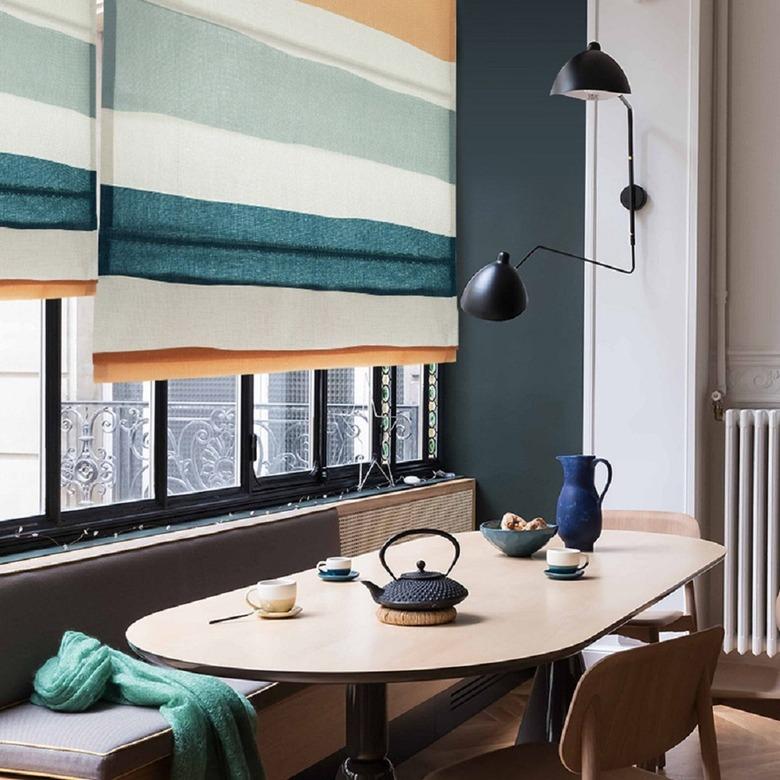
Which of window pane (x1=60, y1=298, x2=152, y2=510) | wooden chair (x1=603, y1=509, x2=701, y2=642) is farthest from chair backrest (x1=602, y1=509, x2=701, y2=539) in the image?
window pane (x1=60, y1=298, x2=152, y2=510)

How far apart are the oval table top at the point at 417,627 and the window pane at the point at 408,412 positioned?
6.95ft

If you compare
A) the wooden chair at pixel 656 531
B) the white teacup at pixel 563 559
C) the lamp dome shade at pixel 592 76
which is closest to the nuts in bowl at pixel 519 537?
the white teacup at pixel 563 559

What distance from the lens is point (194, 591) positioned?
388 cm

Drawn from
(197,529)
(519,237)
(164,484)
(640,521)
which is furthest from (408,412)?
(197,529)

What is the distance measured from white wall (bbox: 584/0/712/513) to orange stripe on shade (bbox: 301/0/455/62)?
70 centimetres

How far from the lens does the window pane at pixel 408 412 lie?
233 inches

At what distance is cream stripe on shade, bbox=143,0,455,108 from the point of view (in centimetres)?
440

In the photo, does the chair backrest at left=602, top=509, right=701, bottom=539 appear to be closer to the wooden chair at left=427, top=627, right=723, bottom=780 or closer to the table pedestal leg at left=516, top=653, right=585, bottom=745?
the table pedestal leg at left=516, top=653, right=585, bottom=745

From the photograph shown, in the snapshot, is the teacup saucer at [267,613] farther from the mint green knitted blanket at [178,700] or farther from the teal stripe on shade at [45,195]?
the teal stripe on shade at [45,195]

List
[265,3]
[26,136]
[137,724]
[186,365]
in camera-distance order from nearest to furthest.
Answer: [137,724] < [26,136] < [186,365] < [265,3]

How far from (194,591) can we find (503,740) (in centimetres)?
157

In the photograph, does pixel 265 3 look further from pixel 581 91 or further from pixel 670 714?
pixel 670 714

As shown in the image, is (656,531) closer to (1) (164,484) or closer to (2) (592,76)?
(2) (592,76)

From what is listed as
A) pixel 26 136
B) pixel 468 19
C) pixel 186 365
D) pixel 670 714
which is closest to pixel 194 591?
pixel 186 365
